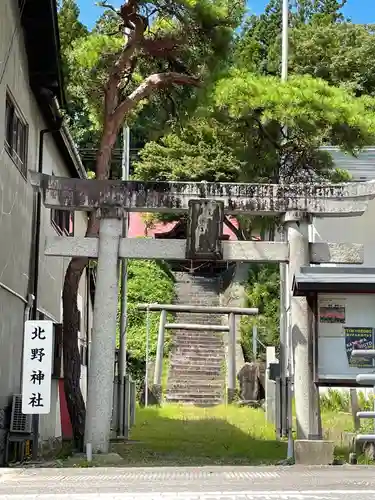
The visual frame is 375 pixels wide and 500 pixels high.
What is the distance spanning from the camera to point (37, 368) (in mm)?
10391

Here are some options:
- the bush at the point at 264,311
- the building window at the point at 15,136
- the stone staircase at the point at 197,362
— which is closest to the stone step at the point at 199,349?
the stone staircase at the point at 197,362

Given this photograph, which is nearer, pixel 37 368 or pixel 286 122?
pixel 37 368

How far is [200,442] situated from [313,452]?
5.80m

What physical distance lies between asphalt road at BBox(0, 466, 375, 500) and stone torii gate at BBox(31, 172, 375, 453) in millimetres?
2667

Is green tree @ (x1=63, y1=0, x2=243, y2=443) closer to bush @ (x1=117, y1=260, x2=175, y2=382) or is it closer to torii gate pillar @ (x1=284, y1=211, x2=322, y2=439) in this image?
torii gate pillar @ (x1=284, y1=211, x2=322, y2=439)

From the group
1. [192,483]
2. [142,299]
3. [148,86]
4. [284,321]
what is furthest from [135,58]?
[142,299]

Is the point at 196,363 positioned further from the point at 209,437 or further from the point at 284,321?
the point at 284,321

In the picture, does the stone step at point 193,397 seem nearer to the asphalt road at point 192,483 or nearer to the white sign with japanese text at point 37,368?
the white sign with japanese text at point 37,368

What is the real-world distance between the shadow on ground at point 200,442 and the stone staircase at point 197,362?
3.41m

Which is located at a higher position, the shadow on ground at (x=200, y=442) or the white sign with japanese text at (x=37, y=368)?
the white sign with japanese text at (x=37, y=368)

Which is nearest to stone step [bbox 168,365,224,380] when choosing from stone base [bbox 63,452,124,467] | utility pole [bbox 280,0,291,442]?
utility pole [bbox 280,0,291,442]

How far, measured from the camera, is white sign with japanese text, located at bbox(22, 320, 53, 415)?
1020 cm

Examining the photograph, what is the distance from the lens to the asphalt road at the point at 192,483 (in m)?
6.85

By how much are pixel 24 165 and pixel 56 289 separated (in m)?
5.15
